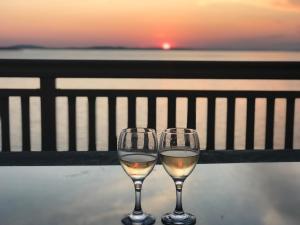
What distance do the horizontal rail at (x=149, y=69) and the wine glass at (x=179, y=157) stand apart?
7.20ft

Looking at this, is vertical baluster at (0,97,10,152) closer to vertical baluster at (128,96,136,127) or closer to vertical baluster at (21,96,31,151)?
vertical baluster at (21,96,31,151)

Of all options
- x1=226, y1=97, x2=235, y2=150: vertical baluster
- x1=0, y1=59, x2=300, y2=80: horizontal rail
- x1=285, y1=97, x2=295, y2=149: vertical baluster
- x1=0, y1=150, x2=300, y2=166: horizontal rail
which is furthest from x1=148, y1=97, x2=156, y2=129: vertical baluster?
x1=285, y1=97, x2=295, y2=149: vertical baluster

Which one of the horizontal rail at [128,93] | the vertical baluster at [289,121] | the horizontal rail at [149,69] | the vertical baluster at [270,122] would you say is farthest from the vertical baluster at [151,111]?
the vertical baluster at [289,121]

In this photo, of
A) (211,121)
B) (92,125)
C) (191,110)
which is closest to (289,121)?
(211,121)

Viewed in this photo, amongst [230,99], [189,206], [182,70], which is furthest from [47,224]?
[230,99]

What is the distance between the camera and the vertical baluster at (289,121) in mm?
3512

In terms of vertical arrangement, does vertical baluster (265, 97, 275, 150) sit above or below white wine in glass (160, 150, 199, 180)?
below

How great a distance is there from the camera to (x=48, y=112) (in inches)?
136

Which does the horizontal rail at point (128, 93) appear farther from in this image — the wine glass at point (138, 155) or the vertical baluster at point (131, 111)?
the wine glass at point (138, 155)

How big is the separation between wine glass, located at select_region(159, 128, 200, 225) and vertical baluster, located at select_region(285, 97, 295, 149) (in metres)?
2.65

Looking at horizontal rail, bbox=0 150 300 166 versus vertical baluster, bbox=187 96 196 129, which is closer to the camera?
horizontal rail, bbox=0 150 300 166

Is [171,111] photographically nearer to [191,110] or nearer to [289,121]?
[191,110]

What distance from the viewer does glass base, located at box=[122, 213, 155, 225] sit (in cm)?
90

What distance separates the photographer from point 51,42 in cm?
2656
